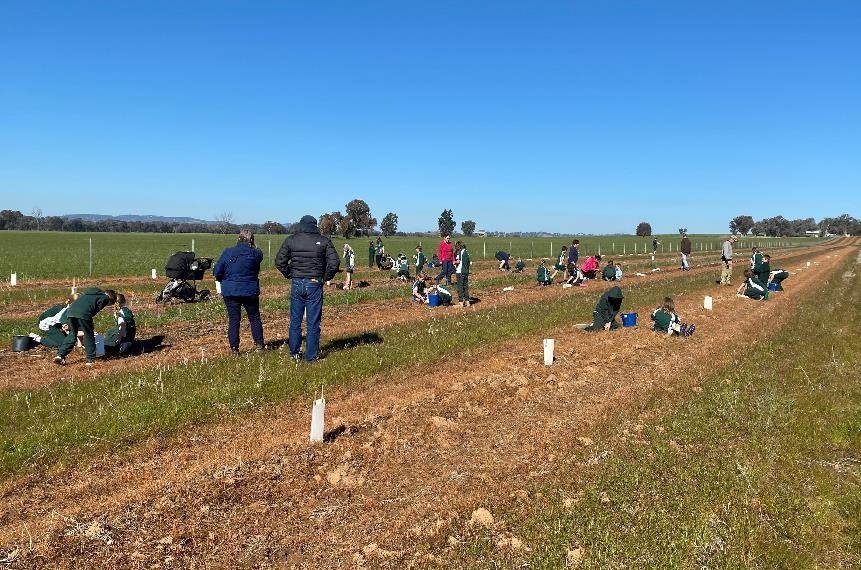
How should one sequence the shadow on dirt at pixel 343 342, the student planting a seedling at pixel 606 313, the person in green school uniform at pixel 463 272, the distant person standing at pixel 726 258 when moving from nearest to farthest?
the shadow on dirt at pixel 343 342 < the student planting a seedling at pixel 606 313 < the person in green school uniform at pixel 463 272 < the distant person standing at pixel 726 258

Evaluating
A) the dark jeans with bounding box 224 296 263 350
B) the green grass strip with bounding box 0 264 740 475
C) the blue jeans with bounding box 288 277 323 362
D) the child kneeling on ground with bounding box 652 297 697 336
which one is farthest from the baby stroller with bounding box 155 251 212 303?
the child kneeling on ground with bounding box 652 297 697 336

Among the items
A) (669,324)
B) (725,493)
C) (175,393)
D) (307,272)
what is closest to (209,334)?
(307,272)

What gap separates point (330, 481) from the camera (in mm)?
5582

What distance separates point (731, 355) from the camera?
11.4 meters

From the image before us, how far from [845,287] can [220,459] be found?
30.6 metres

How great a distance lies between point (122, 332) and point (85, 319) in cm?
102

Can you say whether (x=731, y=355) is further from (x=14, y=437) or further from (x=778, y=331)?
(x=14, y=437)

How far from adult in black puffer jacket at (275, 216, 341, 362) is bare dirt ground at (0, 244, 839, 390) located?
2.29 meters

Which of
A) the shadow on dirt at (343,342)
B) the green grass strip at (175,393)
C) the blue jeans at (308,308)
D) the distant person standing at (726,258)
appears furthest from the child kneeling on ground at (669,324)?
the distant person standing at (726,258)

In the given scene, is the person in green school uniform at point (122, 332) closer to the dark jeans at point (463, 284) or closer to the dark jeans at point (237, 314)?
the dark jeans at point (237, 314)

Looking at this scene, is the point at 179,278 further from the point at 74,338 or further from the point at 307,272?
the point at 307,272

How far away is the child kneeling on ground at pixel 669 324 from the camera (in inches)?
525

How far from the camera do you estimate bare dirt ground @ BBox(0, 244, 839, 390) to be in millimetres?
9703

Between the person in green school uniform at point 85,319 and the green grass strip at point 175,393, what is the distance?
1748 millimetres
